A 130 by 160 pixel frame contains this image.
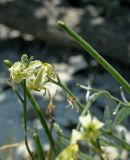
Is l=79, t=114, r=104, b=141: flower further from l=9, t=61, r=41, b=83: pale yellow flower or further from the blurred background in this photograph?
the blurred background

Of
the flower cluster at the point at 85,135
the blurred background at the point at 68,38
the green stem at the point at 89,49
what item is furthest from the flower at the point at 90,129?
the blurred background at the point at 68,38

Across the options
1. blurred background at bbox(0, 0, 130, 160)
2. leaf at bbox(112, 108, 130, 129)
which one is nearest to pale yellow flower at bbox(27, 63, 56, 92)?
leaf at bbox(112, 108, 130, 129)

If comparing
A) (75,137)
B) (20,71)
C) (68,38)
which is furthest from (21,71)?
(68,38)

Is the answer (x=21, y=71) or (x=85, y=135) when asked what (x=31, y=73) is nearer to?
(x=21, y=71)

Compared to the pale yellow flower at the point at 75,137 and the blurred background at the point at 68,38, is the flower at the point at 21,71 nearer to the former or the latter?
the pale yellow flower at the point at 75,137

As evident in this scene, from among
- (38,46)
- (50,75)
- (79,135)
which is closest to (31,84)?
(50,75)
